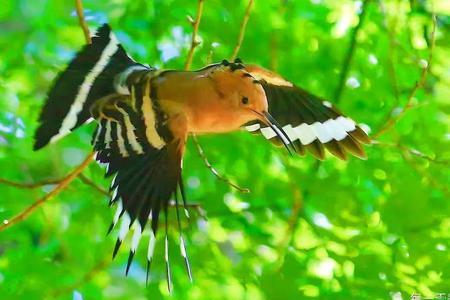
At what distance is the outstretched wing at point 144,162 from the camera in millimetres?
464

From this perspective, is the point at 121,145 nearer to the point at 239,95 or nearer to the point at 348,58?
the point at 239,95

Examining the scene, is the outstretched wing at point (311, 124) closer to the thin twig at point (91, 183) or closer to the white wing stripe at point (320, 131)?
the white wing stripe at point (320, 131)

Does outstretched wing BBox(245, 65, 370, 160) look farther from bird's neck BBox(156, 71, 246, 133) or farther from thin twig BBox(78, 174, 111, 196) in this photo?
thin twig BBox(78, 174, 111, 196)

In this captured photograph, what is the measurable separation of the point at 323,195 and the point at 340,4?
21 cm

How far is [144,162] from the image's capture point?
47 cm

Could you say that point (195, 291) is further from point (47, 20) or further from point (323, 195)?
point (47, 20)

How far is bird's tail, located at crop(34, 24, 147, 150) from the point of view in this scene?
1.60 feet

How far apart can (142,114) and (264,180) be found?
350 millimetres

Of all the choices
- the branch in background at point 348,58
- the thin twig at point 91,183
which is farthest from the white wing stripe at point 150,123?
the branch in background at point 348,58

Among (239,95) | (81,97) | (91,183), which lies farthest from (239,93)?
(91,183)

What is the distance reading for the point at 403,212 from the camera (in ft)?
2.50

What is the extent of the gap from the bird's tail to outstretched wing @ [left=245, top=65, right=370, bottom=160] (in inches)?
4.4

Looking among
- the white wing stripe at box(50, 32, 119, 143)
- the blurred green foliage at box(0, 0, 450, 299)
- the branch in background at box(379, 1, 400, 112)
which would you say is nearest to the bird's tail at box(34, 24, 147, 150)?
the white wing stripe at box(50, 32, 119, 143)

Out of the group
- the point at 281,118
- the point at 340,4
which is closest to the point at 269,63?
the point at 340,4
